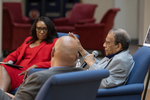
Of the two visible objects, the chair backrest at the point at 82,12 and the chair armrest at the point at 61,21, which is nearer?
the chair backrest at the point at 82,12

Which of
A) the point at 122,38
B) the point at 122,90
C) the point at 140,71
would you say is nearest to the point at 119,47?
the point at 122,38

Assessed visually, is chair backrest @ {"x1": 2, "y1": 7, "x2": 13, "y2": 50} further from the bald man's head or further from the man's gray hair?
the bald man's head

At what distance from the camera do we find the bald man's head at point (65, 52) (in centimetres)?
182

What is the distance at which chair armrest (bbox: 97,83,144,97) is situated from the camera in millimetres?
2604

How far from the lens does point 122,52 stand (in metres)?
2.80

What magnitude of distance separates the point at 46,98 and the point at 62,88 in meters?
0.10

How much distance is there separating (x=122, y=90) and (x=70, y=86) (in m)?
1.00

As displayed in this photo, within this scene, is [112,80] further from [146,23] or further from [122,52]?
[146,23]

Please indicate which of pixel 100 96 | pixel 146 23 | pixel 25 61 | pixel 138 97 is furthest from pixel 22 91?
pixel 146 23

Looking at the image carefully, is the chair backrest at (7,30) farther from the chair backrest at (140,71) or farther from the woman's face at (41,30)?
the chair backrest at (140,71)

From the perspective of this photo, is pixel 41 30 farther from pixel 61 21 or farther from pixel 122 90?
pixel 61 21

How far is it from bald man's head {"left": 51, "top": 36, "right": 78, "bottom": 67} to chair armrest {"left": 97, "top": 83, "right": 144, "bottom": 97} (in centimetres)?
83

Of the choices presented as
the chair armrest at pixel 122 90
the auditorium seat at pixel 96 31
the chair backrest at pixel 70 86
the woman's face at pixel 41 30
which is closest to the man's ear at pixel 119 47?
the chair armrest at pixel 122 90

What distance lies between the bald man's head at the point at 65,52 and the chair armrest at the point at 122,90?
830 mm
